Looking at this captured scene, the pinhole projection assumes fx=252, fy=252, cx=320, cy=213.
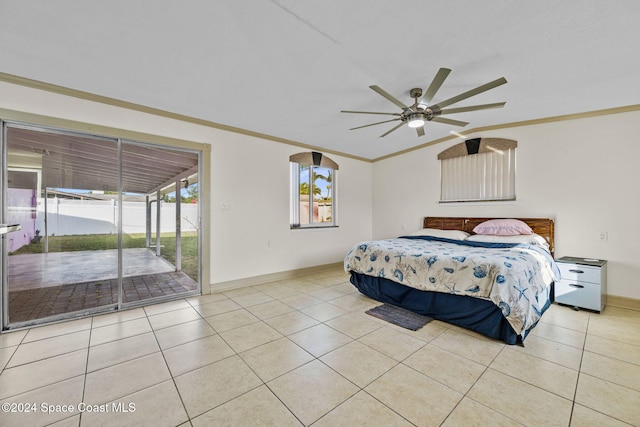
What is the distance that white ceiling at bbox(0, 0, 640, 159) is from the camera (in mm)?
1909

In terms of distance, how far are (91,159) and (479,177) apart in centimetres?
611

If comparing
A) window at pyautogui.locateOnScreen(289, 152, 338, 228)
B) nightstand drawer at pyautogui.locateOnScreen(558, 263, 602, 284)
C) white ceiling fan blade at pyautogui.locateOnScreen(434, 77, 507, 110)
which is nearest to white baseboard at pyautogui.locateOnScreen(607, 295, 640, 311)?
nightstand drawer at pyautogui.locateOnScreen(558, 263, 602, 284)

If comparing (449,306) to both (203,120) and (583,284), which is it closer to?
(583,284)

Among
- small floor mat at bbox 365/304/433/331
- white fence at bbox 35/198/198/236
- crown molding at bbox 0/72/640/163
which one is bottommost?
small floor mat at bbox 365/304/433/331

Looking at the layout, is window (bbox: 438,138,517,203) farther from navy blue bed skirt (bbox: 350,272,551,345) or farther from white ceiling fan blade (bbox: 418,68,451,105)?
white ceiling fan blade (bbox: 418,68,451,105)

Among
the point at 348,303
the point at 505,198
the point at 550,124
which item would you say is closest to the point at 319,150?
the point at 348,303

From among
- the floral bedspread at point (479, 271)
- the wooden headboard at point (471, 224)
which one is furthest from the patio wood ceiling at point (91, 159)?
the wooden headboard at point (471, 224)

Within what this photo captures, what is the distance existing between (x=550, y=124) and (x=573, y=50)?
194cm

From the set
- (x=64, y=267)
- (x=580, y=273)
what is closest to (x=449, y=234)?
(x=580, y=273)

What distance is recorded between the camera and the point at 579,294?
10.6ft

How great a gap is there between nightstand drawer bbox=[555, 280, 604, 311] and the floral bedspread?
0.16 m

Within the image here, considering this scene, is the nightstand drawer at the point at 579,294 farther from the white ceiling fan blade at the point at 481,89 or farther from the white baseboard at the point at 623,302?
the white ceiling fan blade at the point at 481,89

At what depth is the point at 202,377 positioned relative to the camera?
192 centimetres

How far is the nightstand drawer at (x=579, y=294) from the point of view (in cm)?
Result: 312
